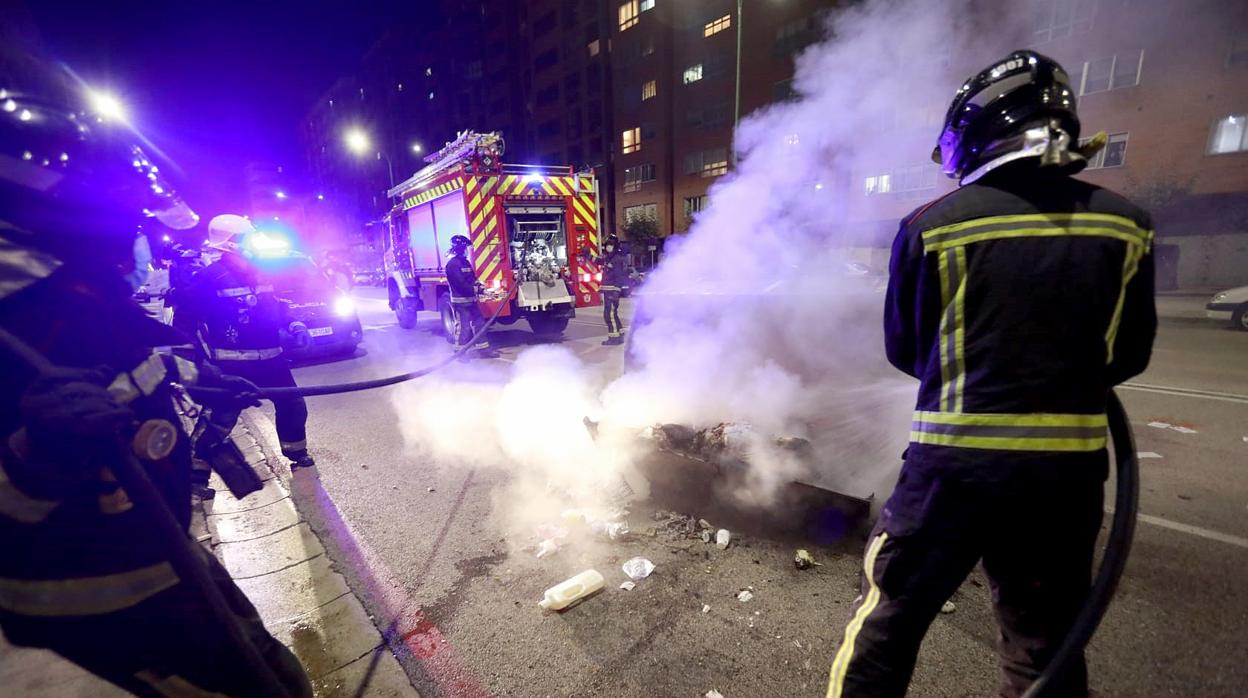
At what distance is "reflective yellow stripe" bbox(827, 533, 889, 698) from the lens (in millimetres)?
1519

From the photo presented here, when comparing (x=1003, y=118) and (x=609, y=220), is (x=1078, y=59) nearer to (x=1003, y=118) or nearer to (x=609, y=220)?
(x=1003, y=118)

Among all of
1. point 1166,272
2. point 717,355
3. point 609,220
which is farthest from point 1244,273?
point 609,220

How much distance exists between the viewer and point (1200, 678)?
6.29 feet

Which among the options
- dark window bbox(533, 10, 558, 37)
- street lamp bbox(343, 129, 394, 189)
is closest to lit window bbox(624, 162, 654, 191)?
dark window bbox(533, 10, 558, 37)

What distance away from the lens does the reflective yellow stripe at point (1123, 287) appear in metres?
1.38

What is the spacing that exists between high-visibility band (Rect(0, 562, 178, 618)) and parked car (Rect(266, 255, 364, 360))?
25.0 feet

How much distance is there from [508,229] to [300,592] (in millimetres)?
7320

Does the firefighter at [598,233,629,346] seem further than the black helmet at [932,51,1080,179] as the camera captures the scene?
Yes

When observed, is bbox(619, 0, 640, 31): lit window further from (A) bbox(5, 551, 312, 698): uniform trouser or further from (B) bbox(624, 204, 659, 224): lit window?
(A) bbox(5, 551, 312, 698): uniform trouser

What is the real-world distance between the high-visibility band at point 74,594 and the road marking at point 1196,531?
4.74m

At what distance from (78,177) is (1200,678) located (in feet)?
14.0

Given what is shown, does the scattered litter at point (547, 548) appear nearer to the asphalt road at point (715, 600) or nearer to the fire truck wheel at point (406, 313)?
the asphalt road at point (715, 600)

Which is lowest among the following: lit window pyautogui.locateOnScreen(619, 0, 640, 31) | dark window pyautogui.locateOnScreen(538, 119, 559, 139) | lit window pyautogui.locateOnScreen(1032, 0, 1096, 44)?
lit window pyautogui.locateOnScreen(1032, 0, 1096, 44)

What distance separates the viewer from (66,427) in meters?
1.22
